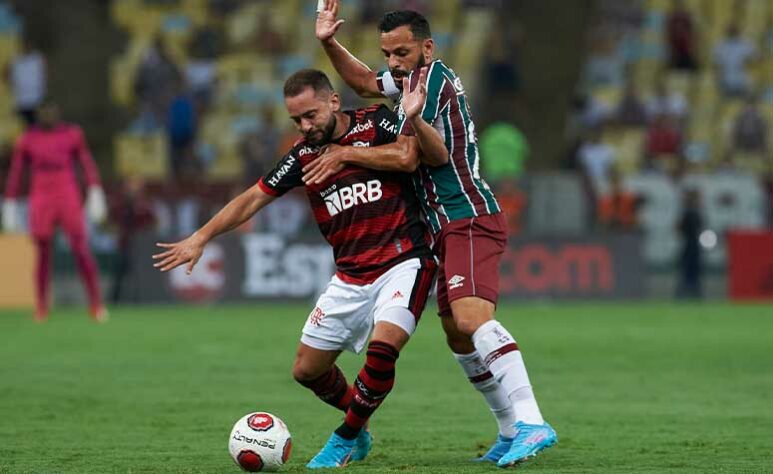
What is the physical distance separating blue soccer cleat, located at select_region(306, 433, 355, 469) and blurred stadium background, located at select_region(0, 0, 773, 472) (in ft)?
0.72

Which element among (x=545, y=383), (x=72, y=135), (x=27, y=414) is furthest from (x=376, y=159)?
(x=72, y=135)

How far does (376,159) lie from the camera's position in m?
8.15

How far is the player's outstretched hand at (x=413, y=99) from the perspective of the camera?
782 cm

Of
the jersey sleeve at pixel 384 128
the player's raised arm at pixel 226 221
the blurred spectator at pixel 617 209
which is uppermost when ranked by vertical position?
the jersey sleeve at pixel 384 128

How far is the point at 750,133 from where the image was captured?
26531 mm

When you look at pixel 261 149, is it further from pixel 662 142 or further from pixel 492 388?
pixel 492 388

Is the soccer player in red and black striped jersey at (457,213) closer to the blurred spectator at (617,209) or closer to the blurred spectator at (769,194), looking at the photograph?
the blurred spectator at (617,209)

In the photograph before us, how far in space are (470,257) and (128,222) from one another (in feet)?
47.8

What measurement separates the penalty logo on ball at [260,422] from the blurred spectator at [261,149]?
16.4m

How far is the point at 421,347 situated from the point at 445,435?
19.8 ft

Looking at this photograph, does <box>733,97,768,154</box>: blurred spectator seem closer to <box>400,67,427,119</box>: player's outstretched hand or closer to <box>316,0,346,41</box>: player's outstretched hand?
<box>316,0,346,41</box>: player's outstretched hand

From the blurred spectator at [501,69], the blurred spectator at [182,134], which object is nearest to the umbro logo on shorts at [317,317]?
the blurred spectator at [182,134]

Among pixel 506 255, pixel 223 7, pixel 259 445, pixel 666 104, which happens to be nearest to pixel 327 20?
pixel 259 445

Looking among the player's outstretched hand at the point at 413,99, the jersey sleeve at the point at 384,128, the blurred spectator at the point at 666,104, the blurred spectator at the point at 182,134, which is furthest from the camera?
the blurred spectator at the point at 666,104
